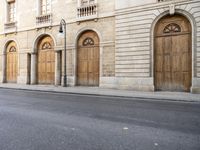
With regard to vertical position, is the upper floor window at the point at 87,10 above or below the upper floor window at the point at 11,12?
below

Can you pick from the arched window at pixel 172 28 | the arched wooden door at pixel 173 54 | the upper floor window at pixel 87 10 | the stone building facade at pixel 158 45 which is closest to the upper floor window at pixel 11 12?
the upper floor window at pixel 87 10

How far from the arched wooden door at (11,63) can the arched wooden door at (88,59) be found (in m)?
8.70

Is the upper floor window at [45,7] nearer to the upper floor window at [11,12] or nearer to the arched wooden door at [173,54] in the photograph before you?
the upper floor window at [11,12]

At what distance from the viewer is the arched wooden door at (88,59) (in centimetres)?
1916

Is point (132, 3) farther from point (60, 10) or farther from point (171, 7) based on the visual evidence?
point (60, 10)

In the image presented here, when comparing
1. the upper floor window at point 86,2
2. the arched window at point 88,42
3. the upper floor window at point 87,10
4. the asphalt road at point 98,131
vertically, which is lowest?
the asphalt road at point 98,131

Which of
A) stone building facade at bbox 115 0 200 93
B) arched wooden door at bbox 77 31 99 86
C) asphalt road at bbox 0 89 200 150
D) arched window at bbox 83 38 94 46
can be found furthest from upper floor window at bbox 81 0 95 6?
asphalt road at bbox 0 89 200 150

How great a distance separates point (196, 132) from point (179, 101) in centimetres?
627

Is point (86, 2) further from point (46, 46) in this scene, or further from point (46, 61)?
point (46, 61)

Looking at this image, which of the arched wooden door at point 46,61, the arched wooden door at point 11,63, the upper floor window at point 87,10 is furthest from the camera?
the arched wooden door at point 11,63

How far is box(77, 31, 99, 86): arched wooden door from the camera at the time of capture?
19156mm

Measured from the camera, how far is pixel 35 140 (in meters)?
4.47

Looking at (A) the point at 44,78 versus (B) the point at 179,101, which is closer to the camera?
(B) the point at 179,101

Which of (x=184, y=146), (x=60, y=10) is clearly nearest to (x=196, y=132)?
(x=184, y=146)
